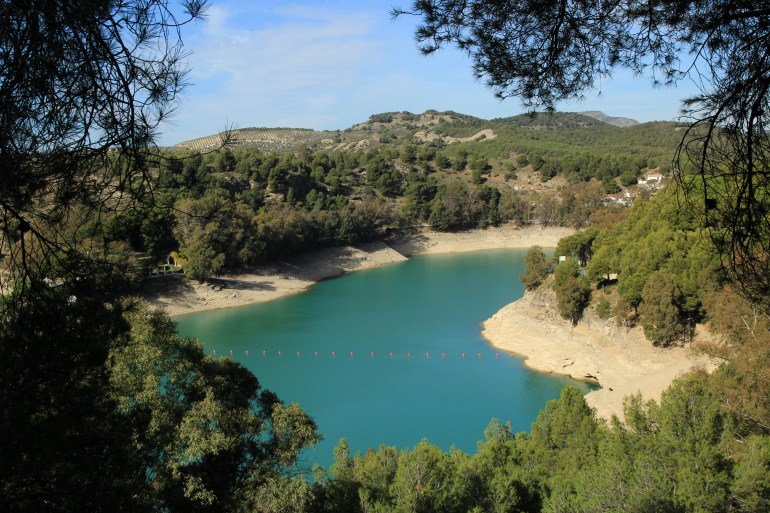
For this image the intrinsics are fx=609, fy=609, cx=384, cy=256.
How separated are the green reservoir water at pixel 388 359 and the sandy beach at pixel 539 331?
651 mm

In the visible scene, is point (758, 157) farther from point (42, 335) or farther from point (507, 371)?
point (507, 371)

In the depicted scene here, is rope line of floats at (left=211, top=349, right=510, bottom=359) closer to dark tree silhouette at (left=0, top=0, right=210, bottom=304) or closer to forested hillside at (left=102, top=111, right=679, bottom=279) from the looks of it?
forested hillside at (left=102, top=111, right=679, bottom=279)

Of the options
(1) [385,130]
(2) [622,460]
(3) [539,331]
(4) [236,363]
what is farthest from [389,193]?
(1) [385,130]

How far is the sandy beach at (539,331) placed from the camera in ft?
46.6

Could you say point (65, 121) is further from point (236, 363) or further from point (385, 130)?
point (385, 130)

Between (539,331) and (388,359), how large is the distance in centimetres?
474

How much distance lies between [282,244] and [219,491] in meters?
23.9

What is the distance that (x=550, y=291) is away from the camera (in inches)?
759

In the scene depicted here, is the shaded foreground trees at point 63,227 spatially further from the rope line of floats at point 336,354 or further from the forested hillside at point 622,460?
the rope line of floats at point 336,354

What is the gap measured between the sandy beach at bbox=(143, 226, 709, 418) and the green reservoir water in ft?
2.14

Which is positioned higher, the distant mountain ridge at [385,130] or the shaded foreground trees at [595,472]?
the distant mountain ridge at [385,130]

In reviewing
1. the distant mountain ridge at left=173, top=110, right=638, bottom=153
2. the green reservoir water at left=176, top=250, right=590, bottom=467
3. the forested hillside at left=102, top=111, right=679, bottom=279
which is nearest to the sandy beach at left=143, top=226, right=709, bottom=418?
the green reservoir water at left=176, top=250, right=590, bottom=467

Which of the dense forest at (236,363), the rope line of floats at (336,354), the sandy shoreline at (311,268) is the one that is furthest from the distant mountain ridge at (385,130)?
the dense forest at (236,363)

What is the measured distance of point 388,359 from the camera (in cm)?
1755
